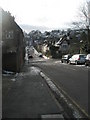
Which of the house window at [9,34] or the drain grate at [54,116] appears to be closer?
the drain grate at [54,116]

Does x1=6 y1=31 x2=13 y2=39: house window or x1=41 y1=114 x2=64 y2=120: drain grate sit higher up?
x1=6 y1=31 x2=13 y2=39: house window

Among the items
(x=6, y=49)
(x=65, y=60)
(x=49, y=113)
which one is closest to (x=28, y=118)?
(x=49, y=113)

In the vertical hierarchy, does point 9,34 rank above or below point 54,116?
above

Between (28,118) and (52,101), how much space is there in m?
3.73

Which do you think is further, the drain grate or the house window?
the house window

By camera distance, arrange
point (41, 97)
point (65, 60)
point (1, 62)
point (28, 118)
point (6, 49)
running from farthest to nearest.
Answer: point (65, 60)
point (6, 49)
point (1, 62)
point (41, 97)
point (28, 118)

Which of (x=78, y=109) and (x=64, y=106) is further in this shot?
(x=64, y=106)

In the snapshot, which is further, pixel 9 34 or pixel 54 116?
pixel 9 34

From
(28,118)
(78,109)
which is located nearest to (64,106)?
(78,109)

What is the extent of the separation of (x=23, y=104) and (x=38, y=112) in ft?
6.49

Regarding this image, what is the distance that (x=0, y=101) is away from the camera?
1383 centimetres

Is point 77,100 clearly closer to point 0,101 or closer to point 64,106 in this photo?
point 64,106

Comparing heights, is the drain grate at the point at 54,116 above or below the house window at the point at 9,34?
below

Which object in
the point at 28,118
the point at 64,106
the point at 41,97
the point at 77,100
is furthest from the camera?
the point at 41,97
